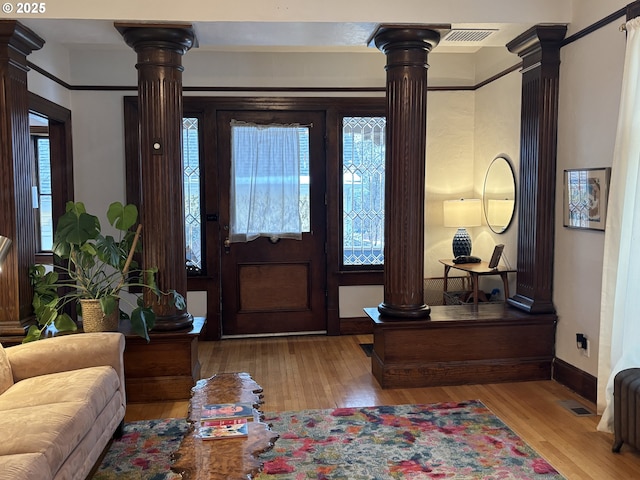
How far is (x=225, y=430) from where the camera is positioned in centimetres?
240

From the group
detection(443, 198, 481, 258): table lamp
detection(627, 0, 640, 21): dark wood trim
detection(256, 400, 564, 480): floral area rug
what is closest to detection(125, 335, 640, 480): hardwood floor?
detection(256, 400, 564, 480): floral area rug

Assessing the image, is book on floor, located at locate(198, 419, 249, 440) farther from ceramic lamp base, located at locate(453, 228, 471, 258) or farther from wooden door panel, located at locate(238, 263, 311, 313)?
ceramic lamp base, located at locate(453, 228, 471, 258)

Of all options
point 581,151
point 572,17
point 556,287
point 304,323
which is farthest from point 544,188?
point 304,323

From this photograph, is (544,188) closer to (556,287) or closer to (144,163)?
(556,287)

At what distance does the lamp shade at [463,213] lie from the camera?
5383 millimetres

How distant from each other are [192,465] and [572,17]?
379cm

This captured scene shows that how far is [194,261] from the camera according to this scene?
5547 millimetres

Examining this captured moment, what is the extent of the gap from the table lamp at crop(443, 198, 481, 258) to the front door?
4.09 feet

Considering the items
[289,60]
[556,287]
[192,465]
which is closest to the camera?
[192,465]

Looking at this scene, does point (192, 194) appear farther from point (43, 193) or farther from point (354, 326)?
point (43, 193)

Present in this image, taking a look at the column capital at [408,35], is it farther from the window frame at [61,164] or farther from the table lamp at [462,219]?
the window frame at [61,164]

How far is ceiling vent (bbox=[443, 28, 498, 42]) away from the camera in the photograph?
13.5 ft

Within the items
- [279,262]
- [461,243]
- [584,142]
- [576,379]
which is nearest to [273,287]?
[279,262]

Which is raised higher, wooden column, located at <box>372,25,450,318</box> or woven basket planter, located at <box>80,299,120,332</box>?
wooden column, located at <box>372,25,450,318</box>
